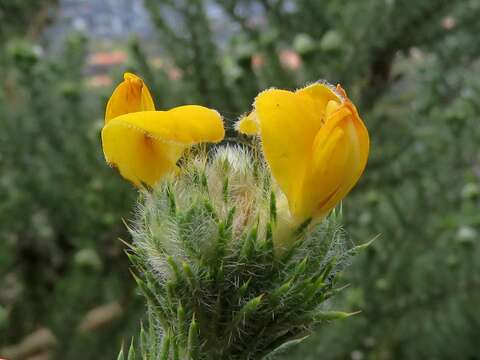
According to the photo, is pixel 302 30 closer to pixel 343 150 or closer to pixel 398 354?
pixel 398 354

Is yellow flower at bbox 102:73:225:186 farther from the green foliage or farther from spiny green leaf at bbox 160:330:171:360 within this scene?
the green foliage

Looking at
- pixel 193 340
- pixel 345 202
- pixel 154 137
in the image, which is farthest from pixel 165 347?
pixel 345 202

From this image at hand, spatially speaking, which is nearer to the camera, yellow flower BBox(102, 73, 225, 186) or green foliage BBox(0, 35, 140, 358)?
yellow flower BBox(102, 73, 225, 186)

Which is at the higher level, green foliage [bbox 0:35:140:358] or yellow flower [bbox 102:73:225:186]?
yellow flower [bbox 102:73:225:186]

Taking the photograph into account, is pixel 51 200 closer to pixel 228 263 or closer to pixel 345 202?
pixel 345 202

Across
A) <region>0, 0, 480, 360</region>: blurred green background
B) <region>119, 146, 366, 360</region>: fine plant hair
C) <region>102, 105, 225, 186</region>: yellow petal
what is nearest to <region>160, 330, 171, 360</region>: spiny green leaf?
<region>119, 146, 366, 360</region>: fine plant hair

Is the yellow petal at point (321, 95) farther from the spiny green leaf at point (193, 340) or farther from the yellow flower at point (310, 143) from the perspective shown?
the spiny green leaf at point (193, 340)

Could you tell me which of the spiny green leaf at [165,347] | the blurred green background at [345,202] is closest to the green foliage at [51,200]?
the blurred green background at [345,202]
